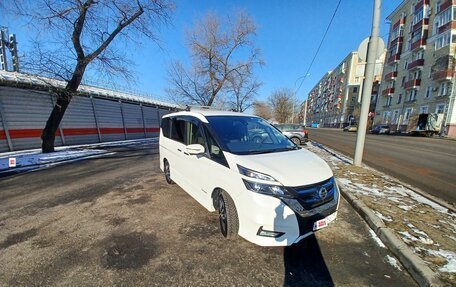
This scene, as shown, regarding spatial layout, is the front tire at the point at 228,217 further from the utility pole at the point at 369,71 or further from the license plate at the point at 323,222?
the utility pole at the point at 369,71

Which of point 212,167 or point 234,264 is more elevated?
point 212,167

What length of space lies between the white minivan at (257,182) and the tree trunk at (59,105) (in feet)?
30.4

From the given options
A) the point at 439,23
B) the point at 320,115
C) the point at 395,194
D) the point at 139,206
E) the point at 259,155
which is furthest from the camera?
the point at 320,115

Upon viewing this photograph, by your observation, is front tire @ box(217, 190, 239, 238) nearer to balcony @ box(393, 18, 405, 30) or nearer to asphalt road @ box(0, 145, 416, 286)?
asphalt road @ box(0, 145, 416, 286)

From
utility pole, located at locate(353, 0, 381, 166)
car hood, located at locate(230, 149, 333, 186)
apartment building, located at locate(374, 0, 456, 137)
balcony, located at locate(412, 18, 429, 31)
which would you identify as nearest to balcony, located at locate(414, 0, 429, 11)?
apartment building, located at locate(374, 0, 456, 137)

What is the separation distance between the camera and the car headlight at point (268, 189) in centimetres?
254

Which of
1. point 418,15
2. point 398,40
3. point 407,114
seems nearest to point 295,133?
point 407,114

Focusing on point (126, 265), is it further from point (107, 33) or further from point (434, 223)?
point (107, 33)

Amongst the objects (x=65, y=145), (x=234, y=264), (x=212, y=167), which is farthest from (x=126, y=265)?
(x=65, y=145)

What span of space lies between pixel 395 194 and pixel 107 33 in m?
13.3

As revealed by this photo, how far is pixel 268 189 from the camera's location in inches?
101

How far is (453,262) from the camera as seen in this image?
2.45 metres

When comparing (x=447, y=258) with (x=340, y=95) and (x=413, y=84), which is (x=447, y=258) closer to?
(x=413, y=84)

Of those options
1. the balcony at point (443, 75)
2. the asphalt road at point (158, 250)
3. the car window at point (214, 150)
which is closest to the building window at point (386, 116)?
the balcony at point (443, 75)
